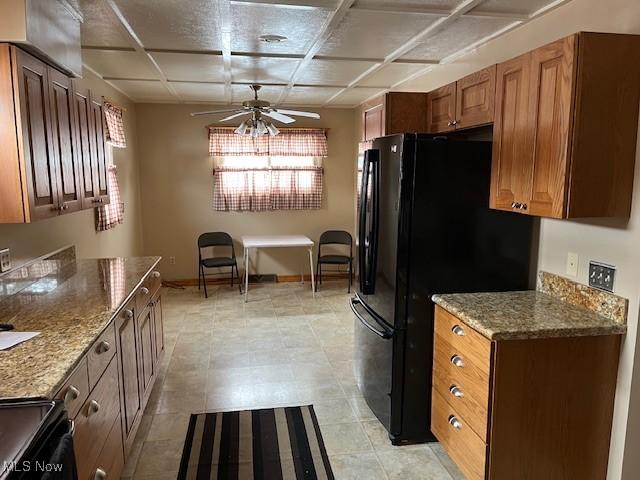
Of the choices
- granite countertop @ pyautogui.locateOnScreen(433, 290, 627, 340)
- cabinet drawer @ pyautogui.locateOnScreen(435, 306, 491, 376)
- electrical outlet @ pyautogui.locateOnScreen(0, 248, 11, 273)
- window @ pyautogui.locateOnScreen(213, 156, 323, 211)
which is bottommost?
cabinet drawer @ pyautogui.locateOnScreen(435, 306, 491, 376)

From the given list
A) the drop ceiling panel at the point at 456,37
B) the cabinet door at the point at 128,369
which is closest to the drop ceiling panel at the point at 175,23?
the drop ceiling panel at the point at 456,37

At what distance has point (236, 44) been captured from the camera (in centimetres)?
300

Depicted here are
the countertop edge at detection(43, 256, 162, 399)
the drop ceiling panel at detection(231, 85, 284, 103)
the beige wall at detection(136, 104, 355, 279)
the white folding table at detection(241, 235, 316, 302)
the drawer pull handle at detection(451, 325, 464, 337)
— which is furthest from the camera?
the beige wall at detection(136, 104, 355, 279)

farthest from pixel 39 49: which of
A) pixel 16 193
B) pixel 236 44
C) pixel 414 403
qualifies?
pixel 414 403

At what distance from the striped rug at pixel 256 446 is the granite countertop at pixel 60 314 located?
91 cm

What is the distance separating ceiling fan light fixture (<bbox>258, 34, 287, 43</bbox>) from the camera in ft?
9.25

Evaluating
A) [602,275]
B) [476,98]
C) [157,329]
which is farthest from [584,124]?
[157,329]

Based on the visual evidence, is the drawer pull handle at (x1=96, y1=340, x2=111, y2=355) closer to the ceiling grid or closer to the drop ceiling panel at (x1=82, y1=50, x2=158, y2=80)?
the ceiling grid

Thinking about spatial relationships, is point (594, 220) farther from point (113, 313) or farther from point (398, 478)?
point (113, 313)

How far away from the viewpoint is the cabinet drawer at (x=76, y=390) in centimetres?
145

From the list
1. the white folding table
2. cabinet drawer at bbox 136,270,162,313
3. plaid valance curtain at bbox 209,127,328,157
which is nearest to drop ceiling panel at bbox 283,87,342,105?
plaid valance curtain at bbox 209,127,328,157

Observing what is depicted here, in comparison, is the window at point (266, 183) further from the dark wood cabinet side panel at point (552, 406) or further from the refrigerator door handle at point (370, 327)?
the dark wood cabinet side panel at point (552, 406)

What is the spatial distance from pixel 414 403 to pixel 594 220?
129cm

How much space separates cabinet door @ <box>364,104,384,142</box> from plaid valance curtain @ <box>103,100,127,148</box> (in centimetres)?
227
